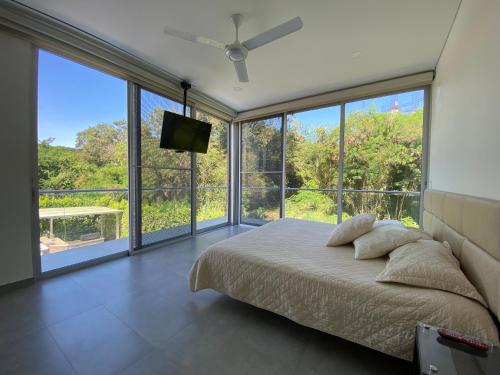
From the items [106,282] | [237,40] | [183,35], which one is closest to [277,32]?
[237,40]

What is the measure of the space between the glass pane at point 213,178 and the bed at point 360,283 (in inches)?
106

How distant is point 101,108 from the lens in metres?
3.26

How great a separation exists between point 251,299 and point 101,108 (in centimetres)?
359

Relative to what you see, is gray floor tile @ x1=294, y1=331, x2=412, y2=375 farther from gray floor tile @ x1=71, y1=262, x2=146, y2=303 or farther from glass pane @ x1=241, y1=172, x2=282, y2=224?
glass pane @ x1=241, y1=172, x2=282, y2=224

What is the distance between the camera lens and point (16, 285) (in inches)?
84.4

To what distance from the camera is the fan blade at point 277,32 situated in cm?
171

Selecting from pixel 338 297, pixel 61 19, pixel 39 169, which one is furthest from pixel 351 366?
pixel 61 19

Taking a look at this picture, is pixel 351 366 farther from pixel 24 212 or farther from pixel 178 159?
pixel 178 159

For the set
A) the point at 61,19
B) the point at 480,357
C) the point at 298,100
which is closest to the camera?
the point at 480,357

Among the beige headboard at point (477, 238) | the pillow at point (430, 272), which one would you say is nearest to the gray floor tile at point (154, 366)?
the pillow at point (430, 272)

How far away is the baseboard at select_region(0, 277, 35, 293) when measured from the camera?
2065 mm

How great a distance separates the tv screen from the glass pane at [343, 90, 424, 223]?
105 inches

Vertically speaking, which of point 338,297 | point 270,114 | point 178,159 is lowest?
point 338,297

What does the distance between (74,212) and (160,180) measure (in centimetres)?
125
